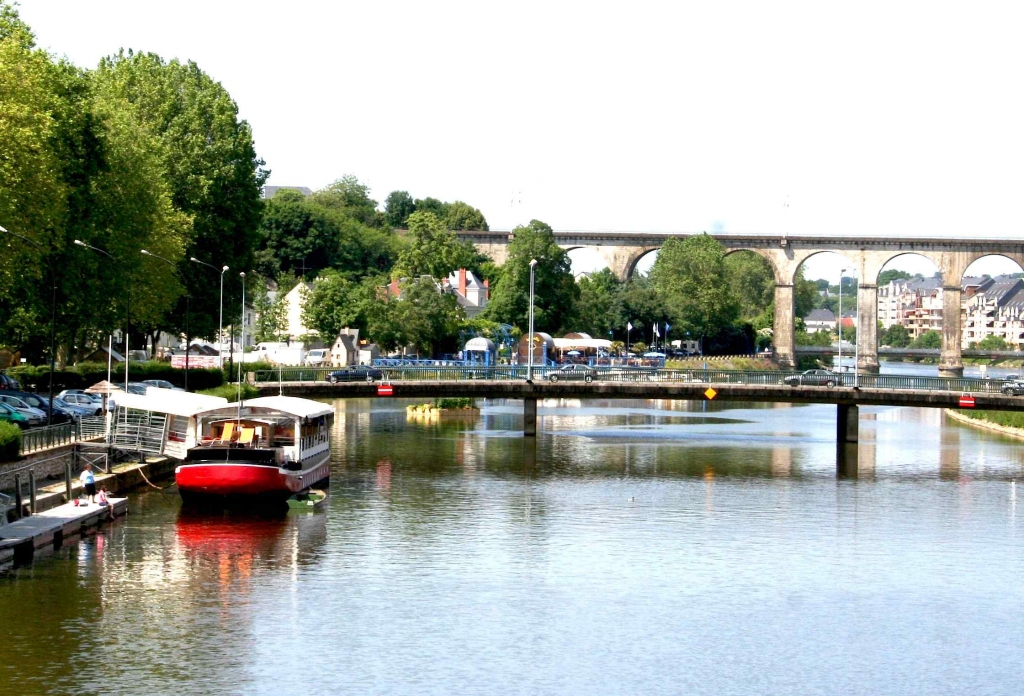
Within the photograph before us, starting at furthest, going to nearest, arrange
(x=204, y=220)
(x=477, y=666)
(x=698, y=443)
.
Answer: (x=204, y=220), (x=698, y=443), (x=477, y=666)

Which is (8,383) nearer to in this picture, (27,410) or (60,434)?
(27,410)

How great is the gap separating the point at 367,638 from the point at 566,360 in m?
112

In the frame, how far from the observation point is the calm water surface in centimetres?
3350

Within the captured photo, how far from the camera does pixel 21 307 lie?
7088cm

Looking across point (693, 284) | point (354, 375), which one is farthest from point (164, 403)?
point (693, 284)

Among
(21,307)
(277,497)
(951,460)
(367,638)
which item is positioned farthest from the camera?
(951,460)

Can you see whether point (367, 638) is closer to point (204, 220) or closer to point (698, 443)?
point (698, 443)

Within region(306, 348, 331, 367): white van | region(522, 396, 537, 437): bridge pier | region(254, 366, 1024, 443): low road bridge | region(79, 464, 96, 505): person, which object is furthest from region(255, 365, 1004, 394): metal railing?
region(306, 348, 331, 367): white van

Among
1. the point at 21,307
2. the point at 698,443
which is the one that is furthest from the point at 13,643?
the point at 698,443

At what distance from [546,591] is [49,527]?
55.4ft

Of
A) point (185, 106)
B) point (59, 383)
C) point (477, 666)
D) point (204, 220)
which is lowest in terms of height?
point (477, 666)

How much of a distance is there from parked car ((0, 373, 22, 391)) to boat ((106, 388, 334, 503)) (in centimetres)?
1527

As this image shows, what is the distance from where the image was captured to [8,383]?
78.1 m

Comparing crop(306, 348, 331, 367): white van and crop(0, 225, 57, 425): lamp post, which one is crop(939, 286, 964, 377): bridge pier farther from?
crop(0, 225, 57, 425): lamp post
